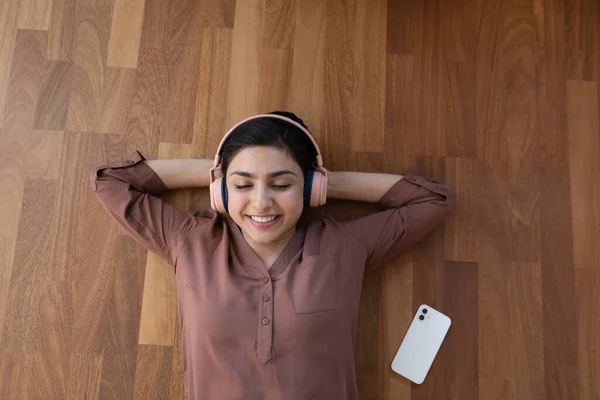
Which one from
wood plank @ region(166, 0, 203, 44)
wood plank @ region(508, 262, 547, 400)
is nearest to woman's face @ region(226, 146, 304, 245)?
wood plank @ region(166, 0, 203, 44)

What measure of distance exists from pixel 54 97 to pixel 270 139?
3.14 feet

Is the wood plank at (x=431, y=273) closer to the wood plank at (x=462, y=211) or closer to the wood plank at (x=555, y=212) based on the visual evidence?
the wood plank at (x=462, y=211)

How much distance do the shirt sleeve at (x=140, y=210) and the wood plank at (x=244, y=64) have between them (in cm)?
40

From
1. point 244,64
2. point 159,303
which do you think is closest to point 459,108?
point 244,64

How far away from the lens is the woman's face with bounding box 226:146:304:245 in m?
1.46

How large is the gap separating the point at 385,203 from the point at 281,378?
0.66 meters

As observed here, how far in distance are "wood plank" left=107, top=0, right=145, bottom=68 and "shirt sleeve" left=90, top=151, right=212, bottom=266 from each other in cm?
46

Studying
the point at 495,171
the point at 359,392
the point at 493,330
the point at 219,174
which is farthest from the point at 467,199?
the point at 219,174

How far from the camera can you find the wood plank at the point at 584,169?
6.13ft

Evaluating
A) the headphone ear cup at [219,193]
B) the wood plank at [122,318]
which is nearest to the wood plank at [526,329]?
the headphone ear cup at [219,193]

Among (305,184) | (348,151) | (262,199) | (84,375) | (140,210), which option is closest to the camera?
(262,199)

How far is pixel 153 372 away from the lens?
5.90ft

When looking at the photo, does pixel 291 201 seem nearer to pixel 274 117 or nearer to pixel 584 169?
pixel 274 117

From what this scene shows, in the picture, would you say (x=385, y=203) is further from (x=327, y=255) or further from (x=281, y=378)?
(x=281, y=378)
